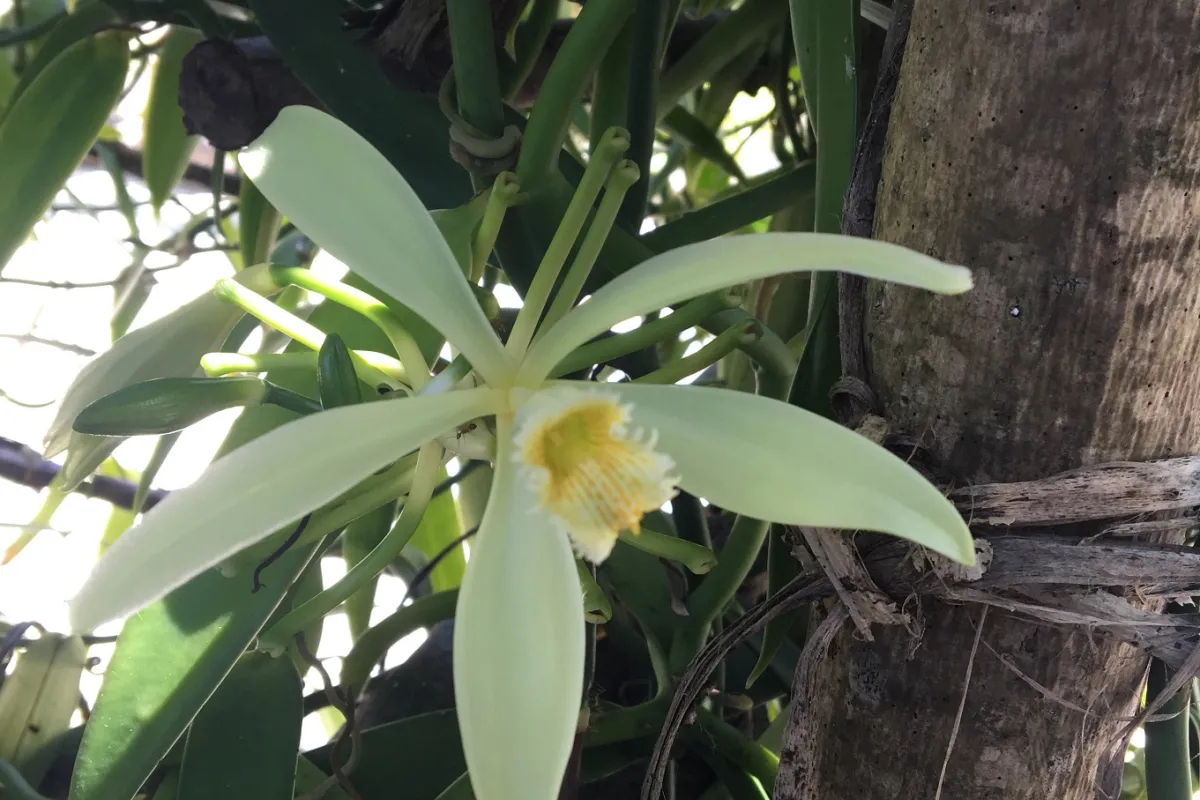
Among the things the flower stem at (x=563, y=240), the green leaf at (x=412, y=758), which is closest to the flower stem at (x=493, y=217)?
the flower stem at (x=563, y=240)

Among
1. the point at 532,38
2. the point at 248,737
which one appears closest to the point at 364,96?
the point at 532,38

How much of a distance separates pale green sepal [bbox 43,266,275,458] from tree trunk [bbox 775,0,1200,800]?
0.27 metres

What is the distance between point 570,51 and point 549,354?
0.47 ft

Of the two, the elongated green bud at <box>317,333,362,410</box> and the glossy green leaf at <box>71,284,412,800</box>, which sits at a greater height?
the elongated green bud at <box>317,333,362,410</box>

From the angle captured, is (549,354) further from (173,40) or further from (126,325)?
(126,325)

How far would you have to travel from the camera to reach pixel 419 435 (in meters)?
0.23

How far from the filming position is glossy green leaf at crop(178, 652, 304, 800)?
335 millimetres

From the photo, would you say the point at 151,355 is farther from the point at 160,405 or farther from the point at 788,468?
the point at 788,468

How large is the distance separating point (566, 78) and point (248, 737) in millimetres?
305

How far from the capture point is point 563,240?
0.86 feet

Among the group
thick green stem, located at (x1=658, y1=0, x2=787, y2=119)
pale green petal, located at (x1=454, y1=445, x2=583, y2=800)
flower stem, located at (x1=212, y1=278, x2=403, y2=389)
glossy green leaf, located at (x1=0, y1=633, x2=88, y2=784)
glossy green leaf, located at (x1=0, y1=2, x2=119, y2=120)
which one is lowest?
glossy green leaf, located at (x1=0, y1=633, x2=88, y2=784)

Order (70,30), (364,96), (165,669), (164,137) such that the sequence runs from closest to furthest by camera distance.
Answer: (165,669)
(364,96)
(70,30)
(164,137)

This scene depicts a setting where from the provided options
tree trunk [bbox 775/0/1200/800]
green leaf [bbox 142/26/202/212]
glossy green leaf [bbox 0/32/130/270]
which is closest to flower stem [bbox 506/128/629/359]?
tree trunk [bbox 775/0/1200/800]

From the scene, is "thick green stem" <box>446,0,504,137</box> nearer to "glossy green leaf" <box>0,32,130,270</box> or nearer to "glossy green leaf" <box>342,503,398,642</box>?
"glossy green leaf" <box>342,503,398,642</box>
